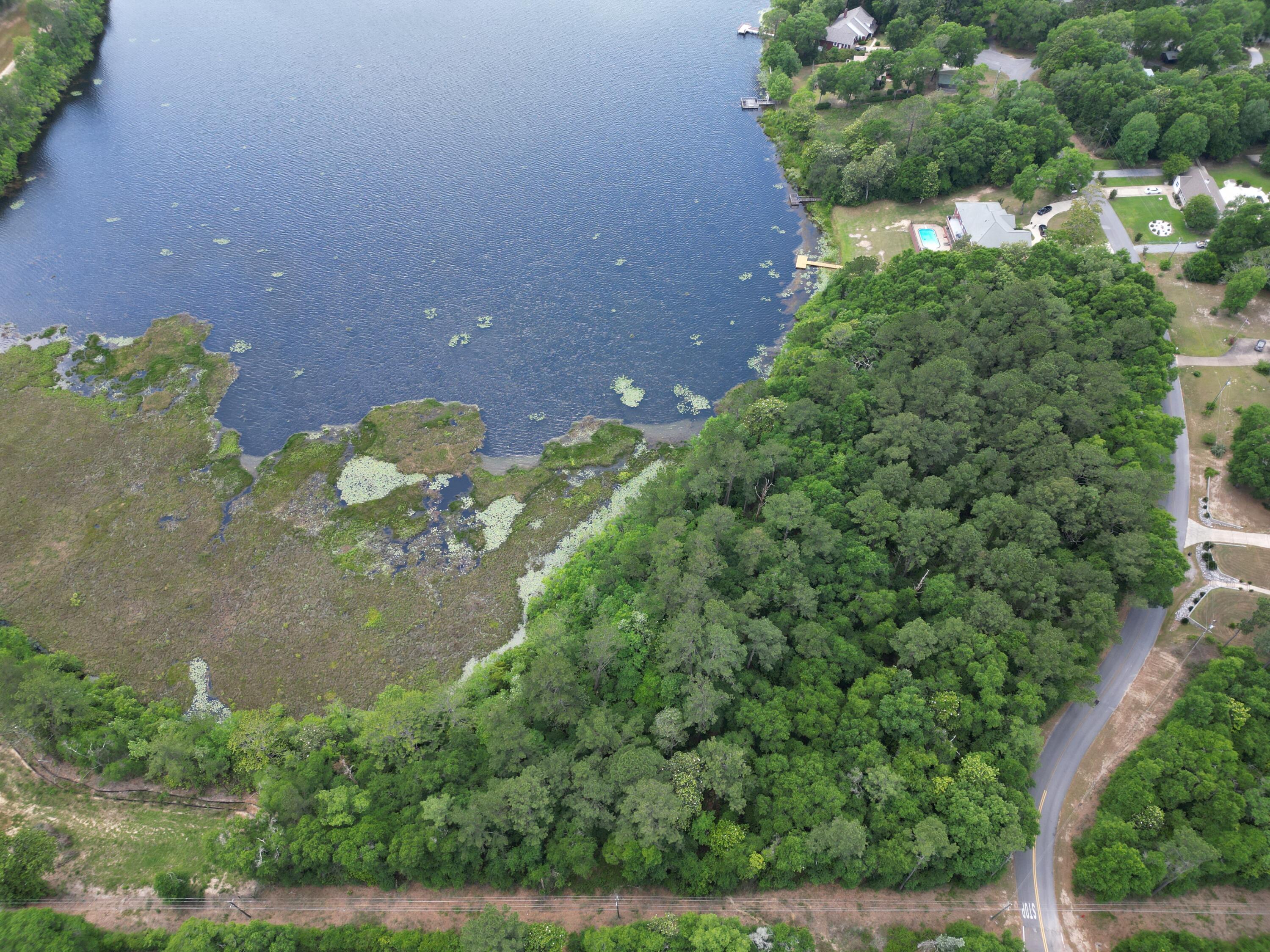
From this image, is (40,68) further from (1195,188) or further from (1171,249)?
(1195,188)

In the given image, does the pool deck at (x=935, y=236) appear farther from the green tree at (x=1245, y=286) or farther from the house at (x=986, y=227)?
the green tree at (x=1245, y=286)

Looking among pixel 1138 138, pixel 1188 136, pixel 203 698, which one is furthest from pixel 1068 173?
pixel 203 698

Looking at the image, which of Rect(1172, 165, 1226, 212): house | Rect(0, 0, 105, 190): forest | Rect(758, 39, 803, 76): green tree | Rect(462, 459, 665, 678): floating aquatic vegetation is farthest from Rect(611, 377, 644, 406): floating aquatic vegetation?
Rect(0, 0, 105, 190): forest

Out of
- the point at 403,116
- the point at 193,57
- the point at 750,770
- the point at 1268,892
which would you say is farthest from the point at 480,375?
the point at 193,57

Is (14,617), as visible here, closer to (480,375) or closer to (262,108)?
(480,375)

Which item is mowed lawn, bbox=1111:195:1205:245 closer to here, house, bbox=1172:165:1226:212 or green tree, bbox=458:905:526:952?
house, bbox=1172:165:1226:212

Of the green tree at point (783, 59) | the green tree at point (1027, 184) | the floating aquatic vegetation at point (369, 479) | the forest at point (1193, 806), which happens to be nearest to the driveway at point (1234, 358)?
the green tree at point (1027, 184)
